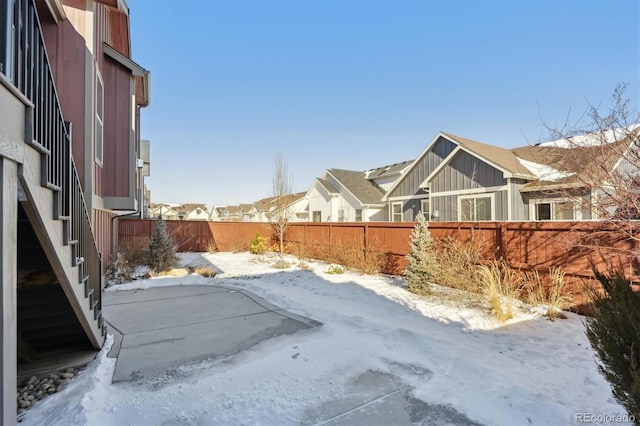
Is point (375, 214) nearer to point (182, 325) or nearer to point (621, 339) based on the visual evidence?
point (182, 325)

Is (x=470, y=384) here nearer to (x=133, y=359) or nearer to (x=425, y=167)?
(x=133, y=359)

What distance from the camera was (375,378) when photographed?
3201 mm

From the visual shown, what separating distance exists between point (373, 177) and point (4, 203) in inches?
848

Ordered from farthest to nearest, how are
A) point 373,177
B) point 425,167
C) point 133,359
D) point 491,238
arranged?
point 373,177
point 425,167
point 491,238
point 133,359

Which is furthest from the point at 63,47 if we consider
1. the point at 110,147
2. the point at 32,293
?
the point at 32,293

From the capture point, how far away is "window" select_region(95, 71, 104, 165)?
21.3ft

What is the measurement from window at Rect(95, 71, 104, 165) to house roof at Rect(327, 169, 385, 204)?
1439 centimetres

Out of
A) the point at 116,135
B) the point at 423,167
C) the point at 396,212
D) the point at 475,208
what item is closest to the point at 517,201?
the point at 475,208

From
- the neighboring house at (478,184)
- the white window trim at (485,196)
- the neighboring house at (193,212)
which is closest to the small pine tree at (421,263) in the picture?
the neighboring house at (478,184)

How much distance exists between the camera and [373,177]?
2256 centimetres

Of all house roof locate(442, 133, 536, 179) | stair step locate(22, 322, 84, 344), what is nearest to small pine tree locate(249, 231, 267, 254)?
house roof locate(442, 133, 536, 179)

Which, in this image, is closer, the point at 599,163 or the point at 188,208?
the point at 599,163

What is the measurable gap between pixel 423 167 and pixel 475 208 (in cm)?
366

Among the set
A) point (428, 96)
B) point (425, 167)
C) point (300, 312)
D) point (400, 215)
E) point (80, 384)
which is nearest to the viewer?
point (80, 384)
